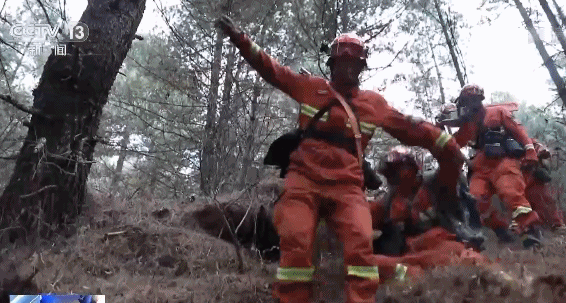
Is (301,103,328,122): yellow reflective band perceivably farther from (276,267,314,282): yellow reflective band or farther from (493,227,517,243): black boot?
(493,227,517,243): black boot

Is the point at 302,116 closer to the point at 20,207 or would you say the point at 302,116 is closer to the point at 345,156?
the point at 345,156

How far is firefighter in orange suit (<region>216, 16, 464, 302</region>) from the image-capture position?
128 inches

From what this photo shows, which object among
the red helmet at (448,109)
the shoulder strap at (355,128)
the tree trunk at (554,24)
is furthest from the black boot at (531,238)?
the tree trunk at (554,24)

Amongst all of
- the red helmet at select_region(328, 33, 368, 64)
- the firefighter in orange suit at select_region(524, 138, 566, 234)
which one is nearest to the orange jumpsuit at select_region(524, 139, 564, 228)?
the firefighter in orange suit at select_region(524, 138, 566, 234)

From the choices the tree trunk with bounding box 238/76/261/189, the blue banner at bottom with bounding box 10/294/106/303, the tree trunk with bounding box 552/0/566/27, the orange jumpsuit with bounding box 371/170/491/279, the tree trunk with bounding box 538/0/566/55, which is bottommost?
the blue banner at bottom with bounding box 10/294/106/303

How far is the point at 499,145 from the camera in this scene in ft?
20.7

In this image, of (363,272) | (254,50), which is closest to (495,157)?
(363,272)

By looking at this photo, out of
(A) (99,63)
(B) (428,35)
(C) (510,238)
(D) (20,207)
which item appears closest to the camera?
(D) (20,207)

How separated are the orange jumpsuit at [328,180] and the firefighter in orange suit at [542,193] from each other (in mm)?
3726

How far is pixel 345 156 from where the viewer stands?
3.69 metres

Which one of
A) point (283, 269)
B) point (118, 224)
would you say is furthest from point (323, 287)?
point (118, 224)

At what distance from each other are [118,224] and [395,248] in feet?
9.29

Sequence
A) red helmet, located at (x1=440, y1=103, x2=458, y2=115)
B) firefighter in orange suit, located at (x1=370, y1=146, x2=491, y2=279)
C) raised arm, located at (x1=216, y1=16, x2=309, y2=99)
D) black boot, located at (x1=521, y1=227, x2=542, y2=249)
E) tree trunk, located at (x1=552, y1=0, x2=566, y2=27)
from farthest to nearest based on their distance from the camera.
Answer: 1. tree trunk, located at (x1=552, y1=0, x2=566, y2=27)
2. red helmet, located at (x1=440, y1=103, x2=458, y2=115)
3. black boot, located at (x1=521, y1=227, x2=542, y2=249)
4. firefighter in orange suit, located at (x1=370, y1=146, x2=491, y2=279)
5. raised arm, located at (x1=216, y1=16, x2=309, y2=99)

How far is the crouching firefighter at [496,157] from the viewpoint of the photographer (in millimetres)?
5957
